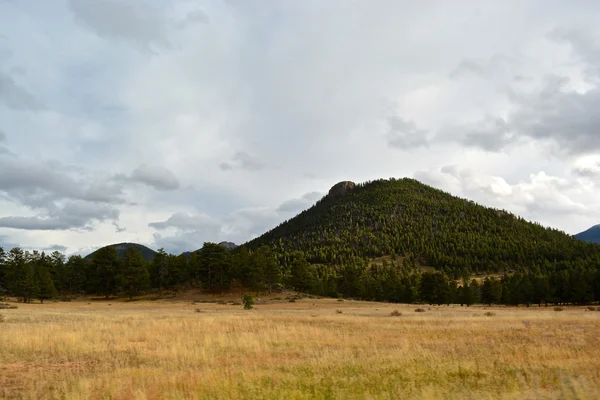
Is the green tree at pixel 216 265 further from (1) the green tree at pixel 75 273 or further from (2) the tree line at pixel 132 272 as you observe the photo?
(1) the green tree at pixel 75 273

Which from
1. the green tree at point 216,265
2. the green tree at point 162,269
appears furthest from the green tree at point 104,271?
the green tree at point 216,265

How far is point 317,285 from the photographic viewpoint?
106938mm

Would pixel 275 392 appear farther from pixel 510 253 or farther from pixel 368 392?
pixel 510 253

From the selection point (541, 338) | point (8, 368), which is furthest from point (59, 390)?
point (541, 338)

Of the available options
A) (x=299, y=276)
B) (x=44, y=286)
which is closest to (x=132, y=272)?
(x=44, y=286)

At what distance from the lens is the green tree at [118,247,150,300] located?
8469 centimetres

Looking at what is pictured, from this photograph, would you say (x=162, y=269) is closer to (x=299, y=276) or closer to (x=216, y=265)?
(x=216, y=265)

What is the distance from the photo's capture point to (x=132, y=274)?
85625mm

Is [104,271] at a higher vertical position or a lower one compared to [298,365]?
Result: higher

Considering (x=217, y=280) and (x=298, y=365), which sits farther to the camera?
(x=217, y=280)

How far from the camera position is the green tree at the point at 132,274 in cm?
8469

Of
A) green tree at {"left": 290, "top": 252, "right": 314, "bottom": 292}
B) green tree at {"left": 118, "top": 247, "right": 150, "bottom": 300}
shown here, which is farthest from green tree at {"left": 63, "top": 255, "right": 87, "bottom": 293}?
green tree at {"left": 290, "top": 252, "right": 314, "bottom": 292}

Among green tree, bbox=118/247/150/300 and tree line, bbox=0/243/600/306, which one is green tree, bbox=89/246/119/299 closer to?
tree line, bbox=0/243/600/306

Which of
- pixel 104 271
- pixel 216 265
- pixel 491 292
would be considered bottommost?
pixel 491 292
